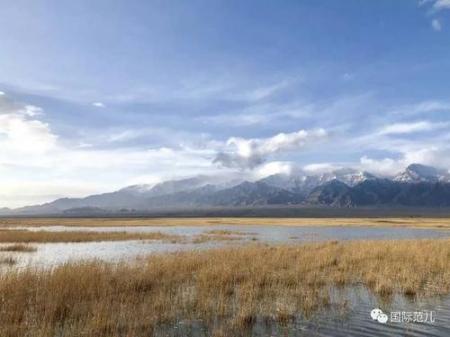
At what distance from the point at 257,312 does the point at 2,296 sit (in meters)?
8.75

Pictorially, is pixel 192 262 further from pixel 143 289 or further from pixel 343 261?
pixel 343 261

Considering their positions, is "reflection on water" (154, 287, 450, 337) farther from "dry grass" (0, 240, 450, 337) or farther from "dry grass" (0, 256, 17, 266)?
"dry grass" (0, 256, 17, 266)

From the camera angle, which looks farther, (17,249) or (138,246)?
(138,246)

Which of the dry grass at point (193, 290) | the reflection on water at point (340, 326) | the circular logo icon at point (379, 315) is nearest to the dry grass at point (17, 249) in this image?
the dry grass at point (193, 290)

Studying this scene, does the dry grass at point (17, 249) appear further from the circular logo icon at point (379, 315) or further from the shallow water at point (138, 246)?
the circular logo icon at point (379, 315)

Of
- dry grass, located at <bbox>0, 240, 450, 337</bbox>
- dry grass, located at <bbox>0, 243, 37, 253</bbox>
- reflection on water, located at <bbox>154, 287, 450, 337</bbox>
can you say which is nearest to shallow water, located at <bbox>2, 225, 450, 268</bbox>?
dry grass, located at <bbox>0, 243, 37, 253</bbox>

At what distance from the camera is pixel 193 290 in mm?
18062

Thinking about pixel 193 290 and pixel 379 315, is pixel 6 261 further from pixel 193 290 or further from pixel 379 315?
pixel 379 315

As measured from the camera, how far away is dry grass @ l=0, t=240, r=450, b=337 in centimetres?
1279

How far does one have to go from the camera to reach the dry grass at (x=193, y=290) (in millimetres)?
12789

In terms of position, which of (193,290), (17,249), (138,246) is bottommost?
(138,246)

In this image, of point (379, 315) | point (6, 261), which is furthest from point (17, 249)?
point (379, 315)

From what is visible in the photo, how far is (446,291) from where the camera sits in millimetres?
17844

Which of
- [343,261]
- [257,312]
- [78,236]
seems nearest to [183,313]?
[257,312]
